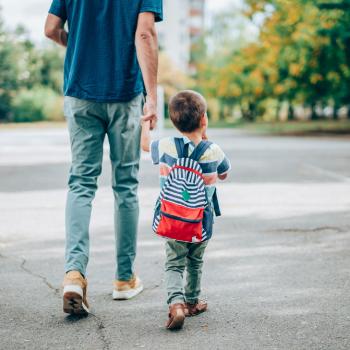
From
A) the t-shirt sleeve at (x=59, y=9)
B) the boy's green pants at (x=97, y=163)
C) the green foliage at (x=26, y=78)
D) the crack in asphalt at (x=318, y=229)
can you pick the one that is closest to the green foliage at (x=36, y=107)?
the green foliage at (x=26, y=78)

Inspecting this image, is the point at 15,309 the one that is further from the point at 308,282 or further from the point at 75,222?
the point at 308,282

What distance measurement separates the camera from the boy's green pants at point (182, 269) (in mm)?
3337

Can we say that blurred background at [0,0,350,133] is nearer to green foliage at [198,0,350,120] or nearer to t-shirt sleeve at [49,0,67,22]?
green foliage at [198,0,350,120]

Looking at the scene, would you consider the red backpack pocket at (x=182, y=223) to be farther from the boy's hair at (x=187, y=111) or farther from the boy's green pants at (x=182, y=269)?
the boy's hair at (x=187, y=111)

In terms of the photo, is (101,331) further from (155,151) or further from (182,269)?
(155,151)

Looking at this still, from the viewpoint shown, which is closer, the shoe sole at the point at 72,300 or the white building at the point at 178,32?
the shoe sole at the point at 72,300

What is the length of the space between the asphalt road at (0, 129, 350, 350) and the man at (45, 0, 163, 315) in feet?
1.31

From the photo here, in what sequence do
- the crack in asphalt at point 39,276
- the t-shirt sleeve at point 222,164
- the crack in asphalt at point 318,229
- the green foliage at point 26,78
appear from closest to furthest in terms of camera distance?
1. the t-shirt sleeve at point 222,164
2. the crack in asphalt at point 39,276
3. the crack in asphalt at point 318,229
4. the green foliage at point 26,78

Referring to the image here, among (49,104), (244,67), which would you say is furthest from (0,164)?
(49,104)

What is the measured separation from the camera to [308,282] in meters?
4.16

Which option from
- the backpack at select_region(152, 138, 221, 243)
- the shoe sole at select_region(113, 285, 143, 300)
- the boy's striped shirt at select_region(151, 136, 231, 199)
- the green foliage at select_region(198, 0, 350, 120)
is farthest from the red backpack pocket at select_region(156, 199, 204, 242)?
the green foliage at select_region(198, 0, 350, 120)

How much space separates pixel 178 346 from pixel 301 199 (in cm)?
529

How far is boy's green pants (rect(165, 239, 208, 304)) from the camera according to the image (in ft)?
10.9

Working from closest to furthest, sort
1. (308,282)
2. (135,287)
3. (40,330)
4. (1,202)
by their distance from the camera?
(40,330)
(135,287)
(308,282)
(1,202)
